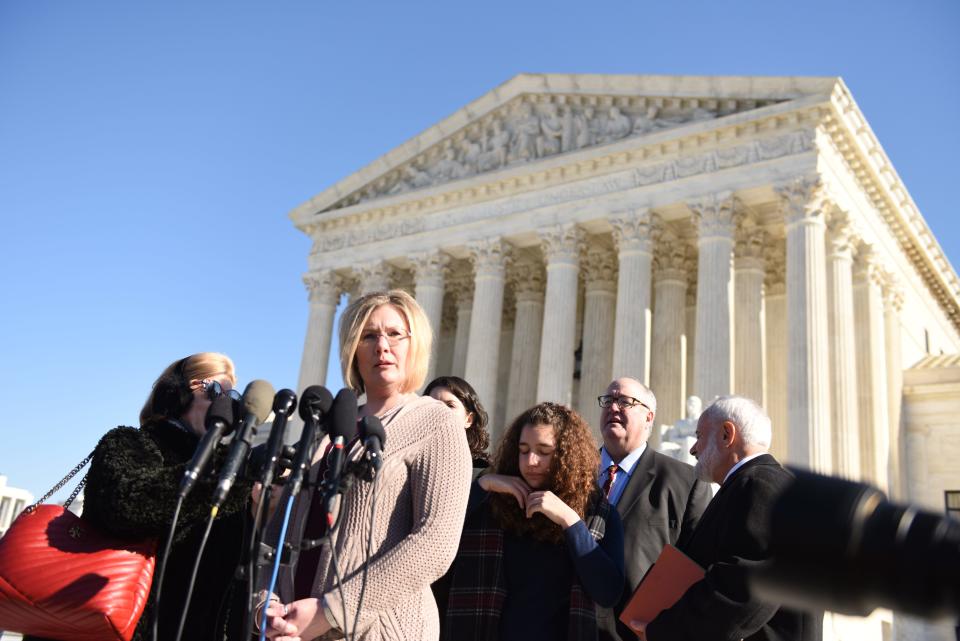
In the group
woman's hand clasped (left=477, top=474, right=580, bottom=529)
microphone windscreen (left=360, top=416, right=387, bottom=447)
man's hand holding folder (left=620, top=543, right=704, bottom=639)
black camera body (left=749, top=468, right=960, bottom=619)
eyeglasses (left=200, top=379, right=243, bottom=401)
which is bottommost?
man's hand holding folder (left=620, top=543, right=704, bottom=639)

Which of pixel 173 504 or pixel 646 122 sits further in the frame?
pixel 646 122

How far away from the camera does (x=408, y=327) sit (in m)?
3.94

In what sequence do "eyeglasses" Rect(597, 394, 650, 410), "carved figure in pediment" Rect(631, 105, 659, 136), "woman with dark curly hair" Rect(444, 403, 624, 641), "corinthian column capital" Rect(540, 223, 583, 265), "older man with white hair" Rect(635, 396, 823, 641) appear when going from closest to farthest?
"older man with white hair" Rect(635, 396, 823, 641) → "woman with dark curly hair" Rect(444, 403, 624, 641) → "eyeglasses" Rect(597, 394, 650, 410) → "carved figure in pediment" Rect(631, 105, 659, 136) → "corinthian column capital" Rect(540, 223, 583, 265)

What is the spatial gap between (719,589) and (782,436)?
22.3m

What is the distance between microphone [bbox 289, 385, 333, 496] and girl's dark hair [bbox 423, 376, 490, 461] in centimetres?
312

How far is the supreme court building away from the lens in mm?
22172

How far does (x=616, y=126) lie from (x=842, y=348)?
993cm

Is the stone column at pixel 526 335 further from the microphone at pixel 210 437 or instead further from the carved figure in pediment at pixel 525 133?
the microphone at pixel 210 437

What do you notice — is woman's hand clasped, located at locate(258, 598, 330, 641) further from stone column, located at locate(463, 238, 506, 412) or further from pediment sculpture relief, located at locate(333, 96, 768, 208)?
pediment sculpture relief, located at locate(333, 96, 768, 208)

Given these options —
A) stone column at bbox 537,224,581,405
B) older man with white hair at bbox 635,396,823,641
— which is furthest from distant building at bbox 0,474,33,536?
older man with white hair at bbox 635,396,823,641

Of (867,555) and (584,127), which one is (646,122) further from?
(867,555)

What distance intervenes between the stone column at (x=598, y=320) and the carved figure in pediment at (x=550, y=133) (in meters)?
3.56

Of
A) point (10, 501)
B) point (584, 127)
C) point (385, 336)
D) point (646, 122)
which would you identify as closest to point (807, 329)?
point (646, 122)

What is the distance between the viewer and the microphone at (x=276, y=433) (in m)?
3.04
